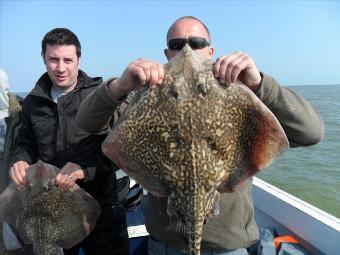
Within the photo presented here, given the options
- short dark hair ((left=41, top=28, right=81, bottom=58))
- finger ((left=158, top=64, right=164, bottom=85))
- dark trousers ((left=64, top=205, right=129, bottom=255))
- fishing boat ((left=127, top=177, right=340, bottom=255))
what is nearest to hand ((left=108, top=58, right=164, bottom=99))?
finger ((left=158, top=64, right=164, bottom=85))

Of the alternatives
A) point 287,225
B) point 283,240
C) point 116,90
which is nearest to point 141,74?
point 116,90

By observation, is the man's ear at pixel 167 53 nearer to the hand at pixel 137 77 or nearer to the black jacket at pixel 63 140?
the hand at pixel 137 77

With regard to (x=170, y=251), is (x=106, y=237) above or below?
below

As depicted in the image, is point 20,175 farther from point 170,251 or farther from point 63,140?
point 170,251

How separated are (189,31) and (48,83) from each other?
2.08 meters

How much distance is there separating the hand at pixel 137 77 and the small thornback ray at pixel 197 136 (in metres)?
0.06

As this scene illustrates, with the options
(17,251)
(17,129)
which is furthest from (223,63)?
(17,251)

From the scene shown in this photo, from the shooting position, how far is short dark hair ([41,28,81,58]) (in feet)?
12.5

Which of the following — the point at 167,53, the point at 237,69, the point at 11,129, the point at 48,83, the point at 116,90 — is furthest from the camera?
the point at 11,129

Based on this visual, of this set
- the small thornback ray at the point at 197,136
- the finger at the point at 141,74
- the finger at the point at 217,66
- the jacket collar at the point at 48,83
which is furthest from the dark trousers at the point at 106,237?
the finger at the point at 217,66

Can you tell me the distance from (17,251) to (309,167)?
1522 centimetres

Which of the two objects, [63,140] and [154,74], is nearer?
[154,74]

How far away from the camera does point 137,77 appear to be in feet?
7.10

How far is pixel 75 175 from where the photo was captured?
3.25 meters
